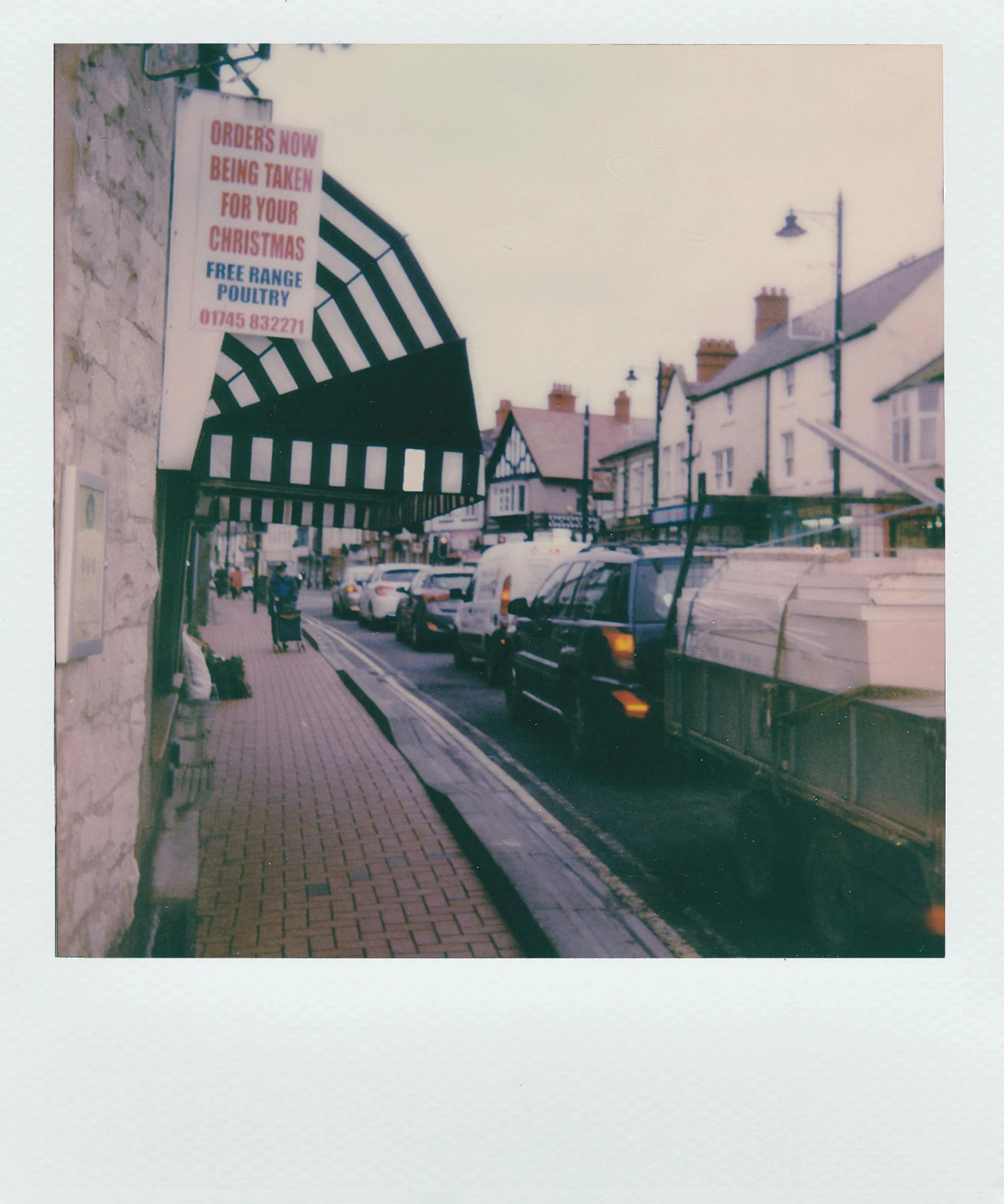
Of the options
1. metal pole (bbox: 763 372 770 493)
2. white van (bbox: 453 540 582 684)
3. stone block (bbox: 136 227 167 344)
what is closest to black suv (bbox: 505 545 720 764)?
stone block (bbox: 136 227 167 344)

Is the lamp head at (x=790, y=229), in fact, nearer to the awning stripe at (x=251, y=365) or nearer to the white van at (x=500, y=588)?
the awning stripe at (x=251, y=365)

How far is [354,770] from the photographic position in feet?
22.7

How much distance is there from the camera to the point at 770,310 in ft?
17.7

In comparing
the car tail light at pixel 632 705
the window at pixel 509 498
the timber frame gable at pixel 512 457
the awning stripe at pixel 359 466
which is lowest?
the car tail light at pixel 632 705

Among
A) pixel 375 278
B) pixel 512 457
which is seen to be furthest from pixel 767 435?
pixel 375 278

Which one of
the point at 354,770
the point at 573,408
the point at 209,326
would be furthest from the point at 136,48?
the point at 354,770

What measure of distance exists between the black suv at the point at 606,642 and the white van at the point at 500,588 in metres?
3.83

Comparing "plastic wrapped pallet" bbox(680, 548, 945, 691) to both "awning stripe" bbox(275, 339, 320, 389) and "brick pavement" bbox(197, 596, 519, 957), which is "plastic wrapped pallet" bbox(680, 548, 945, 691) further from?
"awning stripe" bbox(275, 339, 320, 389)

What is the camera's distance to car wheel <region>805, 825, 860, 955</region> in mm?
3629

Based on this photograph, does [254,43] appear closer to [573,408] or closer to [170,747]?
[573,408]

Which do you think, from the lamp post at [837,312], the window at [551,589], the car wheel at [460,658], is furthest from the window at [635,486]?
the window at [551,589]

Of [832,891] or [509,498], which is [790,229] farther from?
[509,498]

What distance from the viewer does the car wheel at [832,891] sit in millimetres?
3629

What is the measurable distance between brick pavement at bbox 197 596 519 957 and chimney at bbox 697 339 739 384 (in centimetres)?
330
